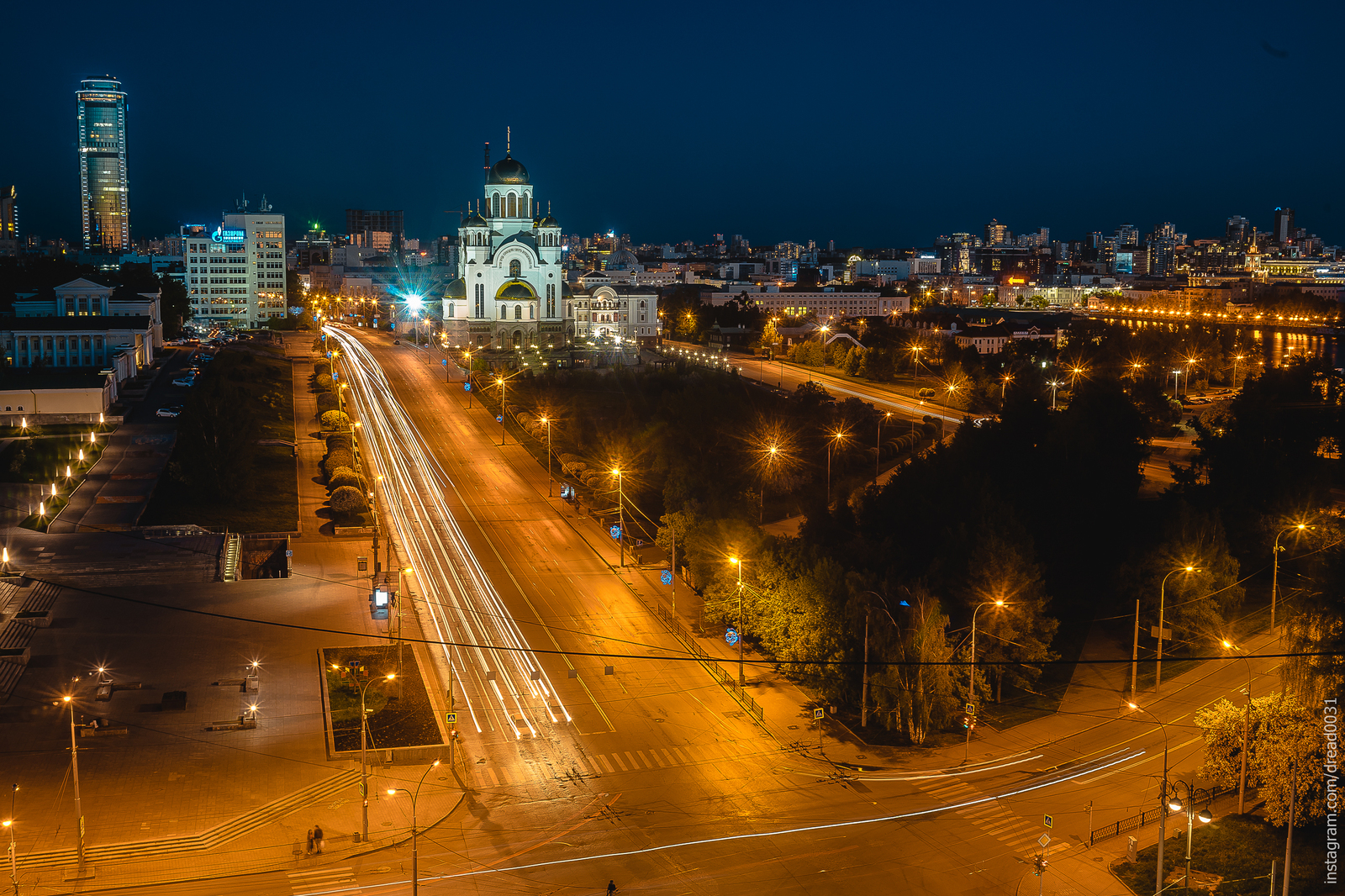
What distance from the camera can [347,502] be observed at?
111 ft

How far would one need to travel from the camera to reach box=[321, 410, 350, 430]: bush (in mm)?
45719

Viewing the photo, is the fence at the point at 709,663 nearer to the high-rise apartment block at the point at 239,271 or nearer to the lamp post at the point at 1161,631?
the lamp post at the point at 1161,631

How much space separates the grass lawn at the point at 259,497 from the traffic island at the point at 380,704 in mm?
10424

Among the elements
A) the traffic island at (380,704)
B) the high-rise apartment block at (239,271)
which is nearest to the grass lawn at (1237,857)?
the traffic island at (380,704)

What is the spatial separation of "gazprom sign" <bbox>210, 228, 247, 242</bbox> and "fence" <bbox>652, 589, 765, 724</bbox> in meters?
81.8

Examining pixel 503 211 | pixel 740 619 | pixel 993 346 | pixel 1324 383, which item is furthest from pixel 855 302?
pixel 740 619

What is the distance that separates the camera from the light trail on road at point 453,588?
22.2 metres

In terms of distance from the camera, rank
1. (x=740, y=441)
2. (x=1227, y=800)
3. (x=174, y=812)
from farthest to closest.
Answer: (x=740, y=441) < (x=1227, y=800) < (x=174, y=812)

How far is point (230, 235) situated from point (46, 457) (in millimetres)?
63454

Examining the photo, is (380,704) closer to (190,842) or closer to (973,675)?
(190,842)

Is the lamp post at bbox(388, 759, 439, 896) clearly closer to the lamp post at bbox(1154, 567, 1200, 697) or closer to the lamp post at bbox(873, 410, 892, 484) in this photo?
the lamp post at bbox(1154, 567, 1200, 697)

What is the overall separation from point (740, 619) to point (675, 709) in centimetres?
340

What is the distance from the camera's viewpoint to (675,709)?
2184 centimetres

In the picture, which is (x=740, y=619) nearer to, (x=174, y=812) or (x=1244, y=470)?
(x=174, y=812)
